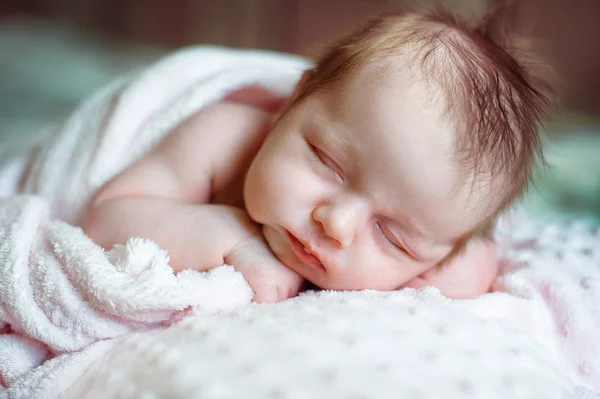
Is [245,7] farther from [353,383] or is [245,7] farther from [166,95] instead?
[353,383]

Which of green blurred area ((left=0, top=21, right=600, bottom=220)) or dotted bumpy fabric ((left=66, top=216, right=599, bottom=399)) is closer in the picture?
dotted bumpy fabric ((left=66, top=216, right=599, bottom=399))

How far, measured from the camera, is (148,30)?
2.40 meters

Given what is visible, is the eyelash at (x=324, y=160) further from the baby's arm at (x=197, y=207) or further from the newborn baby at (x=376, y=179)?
the baby's arm at (x=197, y=207)

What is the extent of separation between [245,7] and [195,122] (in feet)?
4.99

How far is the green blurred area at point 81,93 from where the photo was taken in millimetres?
1422

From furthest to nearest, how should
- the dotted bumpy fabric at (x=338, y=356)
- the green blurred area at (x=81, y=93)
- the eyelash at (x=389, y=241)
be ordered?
A: the green blurred area at (x=81, y=93) < the eyelash at (x=389, y=241) < the dotted bumpy fabric at (x=338, y=356)

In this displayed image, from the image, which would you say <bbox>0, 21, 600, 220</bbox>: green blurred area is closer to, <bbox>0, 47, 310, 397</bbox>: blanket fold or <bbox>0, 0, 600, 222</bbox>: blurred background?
<bbox>0, 0, 600, 222</bbox>: blurred background

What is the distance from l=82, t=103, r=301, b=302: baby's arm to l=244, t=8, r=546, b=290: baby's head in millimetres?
40

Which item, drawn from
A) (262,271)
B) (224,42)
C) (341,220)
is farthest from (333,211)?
(224,42)

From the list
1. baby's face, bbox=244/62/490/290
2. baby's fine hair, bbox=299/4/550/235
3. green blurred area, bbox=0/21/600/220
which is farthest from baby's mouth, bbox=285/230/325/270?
green blurred area, bbox=0/21/600/220

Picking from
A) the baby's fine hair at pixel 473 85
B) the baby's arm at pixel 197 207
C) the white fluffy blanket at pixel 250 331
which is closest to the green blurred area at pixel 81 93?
the baby's fine hair at pixel 473 85

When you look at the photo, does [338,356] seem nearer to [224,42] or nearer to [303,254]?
[303,254]

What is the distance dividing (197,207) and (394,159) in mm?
292

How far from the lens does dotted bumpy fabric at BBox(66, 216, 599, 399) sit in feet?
1.71
